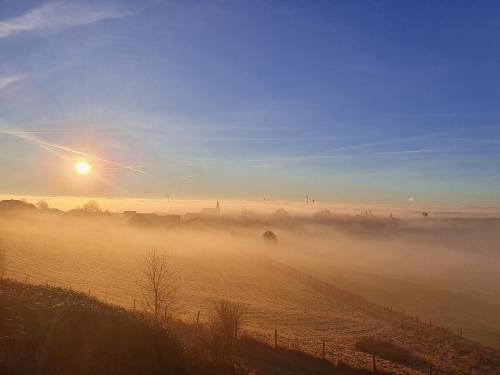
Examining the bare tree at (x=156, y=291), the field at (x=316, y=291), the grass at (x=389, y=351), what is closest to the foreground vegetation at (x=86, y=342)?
the bare tree at (x=156, y=291)

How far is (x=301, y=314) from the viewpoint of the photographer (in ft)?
166

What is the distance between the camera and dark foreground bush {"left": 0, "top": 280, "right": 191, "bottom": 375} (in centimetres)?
1652

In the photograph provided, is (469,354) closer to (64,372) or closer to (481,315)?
(481,315)

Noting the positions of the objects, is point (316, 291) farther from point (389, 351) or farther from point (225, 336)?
point (225, 336)

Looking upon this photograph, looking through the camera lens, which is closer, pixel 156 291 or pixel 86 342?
pixel 86 342

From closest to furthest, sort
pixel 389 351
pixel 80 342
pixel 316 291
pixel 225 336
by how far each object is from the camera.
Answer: pixel 80 342 → pixel 225 336 → pixel 389 351 → pixel 316 291

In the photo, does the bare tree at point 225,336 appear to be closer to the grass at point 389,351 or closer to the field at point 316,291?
the field at point 316,291

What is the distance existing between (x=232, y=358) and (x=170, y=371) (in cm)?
459

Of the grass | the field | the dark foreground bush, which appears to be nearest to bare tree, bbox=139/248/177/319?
the field

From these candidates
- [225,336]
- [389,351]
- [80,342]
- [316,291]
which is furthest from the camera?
[316,291]

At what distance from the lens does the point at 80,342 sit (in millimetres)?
17594

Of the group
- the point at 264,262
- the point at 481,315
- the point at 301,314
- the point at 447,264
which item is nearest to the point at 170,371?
the point at 301,314

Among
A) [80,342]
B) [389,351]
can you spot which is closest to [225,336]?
[80,342]

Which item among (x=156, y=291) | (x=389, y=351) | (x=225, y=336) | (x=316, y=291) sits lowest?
(x=316, y=291)
